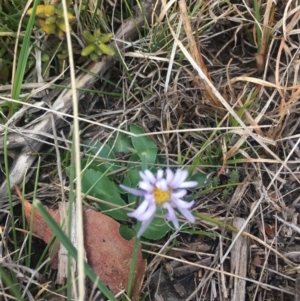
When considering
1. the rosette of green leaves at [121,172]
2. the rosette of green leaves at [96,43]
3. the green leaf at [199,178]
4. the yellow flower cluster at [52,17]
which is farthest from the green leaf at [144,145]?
the yellow flower cluster at [52,17]

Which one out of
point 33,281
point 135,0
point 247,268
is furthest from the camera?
point 135,0

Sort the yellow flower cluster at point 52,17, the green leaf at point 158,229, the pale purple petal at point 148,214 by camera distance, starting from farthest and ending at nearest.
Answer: the yellow flower cluster at point 52,17 < the green leaf at point 158,229 < the pale purple petal at point 148,214

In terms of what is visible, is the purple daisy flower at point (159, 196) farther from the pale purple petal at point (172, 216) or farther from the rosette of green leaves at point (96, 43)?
the rosette of green leaves at point (96, 43)

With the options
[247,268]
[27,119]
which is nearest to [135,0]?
[27,119]

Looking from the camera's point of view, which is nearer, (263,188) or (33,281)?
(33,281)

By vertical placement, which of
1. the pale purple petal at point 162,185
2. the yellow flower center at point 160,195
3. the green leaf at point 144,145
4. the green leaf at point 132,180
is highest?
the pale purple petal at point 162,185

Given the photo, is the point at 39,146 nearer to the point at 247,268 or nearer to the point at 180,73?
the point at 180,73

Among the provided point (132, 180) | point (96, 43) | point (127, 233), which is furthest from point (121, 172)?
point (96, 43)
